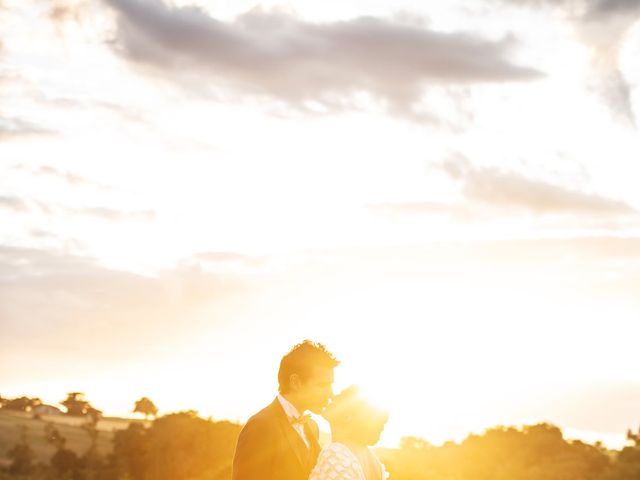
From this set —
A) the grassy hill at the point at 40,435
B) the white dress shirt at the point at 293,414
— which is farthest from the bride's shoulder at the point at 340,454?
the grassy hill at the point at 40,435

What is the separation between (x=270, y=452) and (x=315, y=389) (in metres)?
0.71

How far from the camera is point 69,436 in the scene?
101875mm

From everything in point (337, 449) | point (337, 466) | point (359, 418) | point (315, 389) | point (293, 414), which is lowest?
point (337, 466)

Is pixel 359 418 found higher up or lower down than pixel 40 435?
lower down

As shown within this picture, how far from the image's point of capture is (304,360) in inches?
385

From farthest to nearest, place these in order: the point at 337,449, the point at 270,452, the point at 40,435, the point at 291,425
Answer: the point at 40,435
the point at 291,425
the point at 270,452
the point at 337,449

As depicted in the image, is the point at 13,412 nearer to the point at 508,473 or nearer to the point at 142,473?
the point at 142,473

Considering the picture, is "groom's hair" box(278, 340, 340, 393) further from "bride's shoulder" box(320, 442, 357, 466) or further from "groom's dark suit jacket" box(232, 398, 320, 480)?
"bride's shoulder" box(320, 442, 357, 466)

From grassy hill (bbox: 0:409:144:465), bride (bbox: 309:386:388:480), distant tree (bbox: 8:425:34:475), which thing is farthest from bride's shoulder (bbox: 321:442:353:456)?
grassy hill (bbox: 0:409:144:465)

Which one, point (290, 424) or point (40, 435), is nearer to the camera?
point (290, 424)

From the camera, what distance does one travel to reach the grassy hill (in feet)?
304

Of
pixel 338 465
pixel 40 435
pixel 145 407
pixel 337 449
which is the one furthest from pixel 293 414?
pixel 145 407

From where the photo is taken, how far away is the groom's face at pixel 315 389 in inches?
383

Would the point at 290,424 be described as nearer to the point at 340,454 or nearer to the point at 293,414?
the point at 293,414
